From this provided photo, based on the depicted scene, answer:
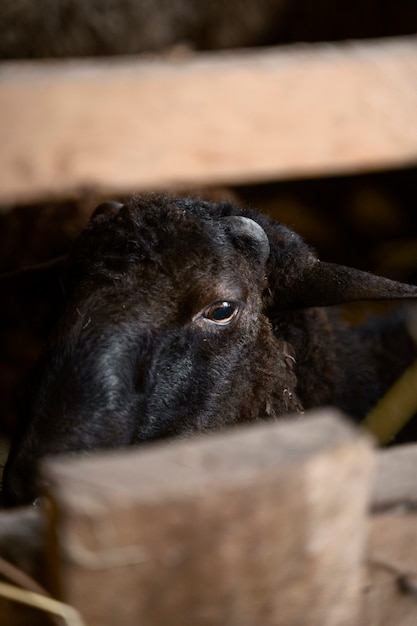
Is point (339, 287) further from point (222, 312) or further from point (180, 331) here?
point (180, 331)

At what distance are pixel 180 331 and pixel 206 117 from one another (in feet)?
4.78

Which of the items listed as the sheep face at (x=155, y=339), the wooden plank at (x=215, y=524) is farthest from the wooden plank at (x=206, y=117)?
the sheep face at (x=155, y=339)

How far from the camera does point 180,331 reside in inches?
140

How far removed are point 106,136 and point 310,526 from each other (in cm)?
114

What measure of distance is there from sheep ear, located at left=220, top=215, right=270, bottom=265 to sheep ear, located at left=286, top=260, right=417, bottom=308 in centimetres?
24

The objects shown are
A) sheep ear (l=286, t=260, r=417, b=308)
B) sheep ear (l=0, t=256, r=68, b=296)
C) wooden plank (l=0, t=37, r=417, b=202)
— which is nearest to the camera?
wooden plank (l=0, t=37, r=417, b=202)

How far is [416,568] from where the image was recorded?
1991 millimetres

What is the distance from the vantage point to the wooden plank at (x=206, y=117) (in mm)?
2102

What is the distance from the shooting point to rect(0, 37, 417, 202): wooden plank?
82.7 inches

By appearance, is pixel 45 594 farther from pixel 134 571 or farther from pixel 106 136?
pixel 106 136

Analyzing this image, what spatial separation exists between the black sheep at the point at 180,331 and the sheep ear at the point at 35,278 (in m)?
0.72

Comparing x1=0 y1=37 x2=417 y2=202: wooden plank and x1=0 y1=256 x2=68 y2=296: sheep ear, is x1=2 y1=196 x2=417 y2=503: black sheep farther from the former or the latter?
x1=0 y1=37 x2=417 y2=202: wooden plank

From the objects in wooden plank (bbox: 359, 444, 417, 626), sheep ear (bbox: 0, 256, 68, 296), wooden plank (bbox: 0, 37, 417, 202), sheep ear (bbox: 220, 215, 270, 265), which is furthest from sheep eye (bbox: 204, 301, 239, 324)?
wooden plank (bbox: 359, 444, 417, 626)

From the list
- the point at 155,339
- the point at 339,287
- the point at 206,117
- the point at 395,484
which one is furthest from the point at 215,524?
the point at 339,287
